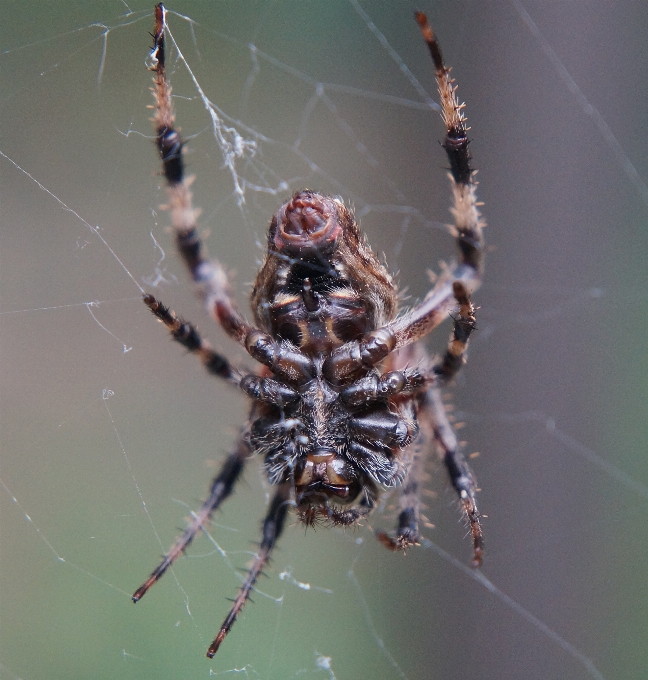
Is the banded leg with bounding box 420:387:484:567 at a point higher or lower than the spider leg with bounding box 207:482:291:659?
higher

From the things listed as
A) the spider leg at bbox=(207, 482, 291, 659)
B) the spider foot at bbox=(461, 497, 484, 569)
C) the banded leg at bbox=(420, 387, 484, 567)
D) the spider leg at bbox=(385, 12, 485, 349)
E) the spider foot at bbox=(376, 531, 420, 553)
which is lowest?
the spider leg at bbox=(207, 482, 291, 659)

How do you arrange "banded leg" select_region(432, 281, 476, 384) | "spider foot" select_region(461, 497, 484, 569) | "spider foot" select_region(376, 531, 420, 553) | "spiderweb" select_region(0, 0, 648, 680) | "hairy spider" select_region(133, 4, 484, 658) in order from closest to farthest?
"banded leg" select_region(432, 281, 476, 384)
"hairy spider" select_region(133, 4, 484, 658)
"spider foot" select_region(461, 497, 484, 569)
"spider foot" select_region(376, 531, 420, 553)
"spiderweb" select_region(0, 0, 648, 680)

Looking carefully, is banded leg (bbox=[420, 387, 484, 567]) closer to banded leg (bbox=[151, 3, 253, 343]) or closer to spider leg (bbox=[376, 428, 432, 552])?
spider leg (bbox=[376, 428, 432, 552])

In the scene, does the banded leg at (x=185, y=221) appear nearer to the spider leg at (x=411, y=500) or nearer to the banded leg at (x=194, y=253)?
the banded leg at (x=194, y=253)

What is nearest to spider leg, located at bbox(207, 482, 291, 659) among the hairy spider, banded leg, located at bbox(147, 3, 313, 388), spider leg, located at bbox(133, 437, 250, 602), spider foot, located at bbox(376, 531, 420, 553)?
the hairy spider

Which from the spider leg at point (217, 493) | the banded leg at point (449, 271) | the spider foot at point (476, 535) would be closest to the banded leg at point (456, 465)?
the spider foot at point (476, 535)

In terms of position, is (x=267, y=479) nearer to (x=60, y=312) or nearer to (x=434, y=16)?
(x=60, y=312)

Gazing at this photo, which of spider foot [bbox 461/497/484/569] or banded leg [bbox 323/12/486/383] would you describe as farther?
spider foot [bbox 461/497/484/569]

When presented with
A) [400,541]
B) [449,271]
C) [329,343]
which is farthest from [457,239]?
[400,541]
